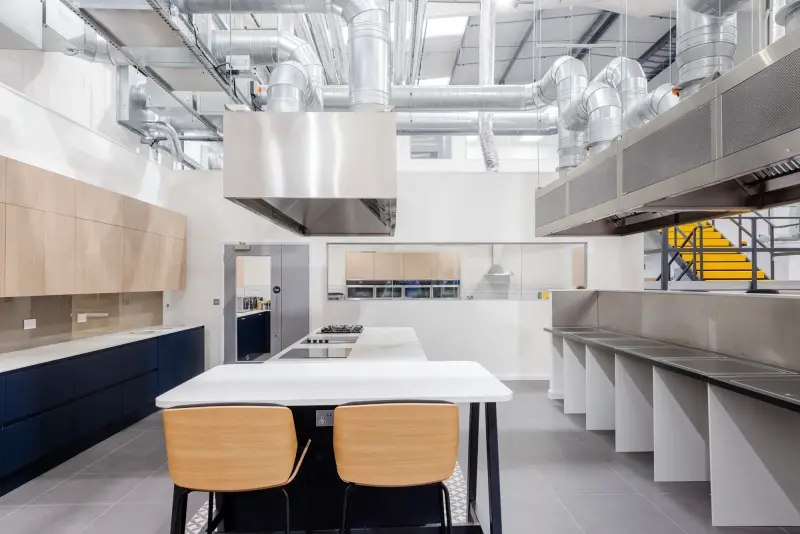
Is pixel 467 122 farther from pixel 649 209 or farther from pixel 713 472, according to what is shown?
pixel 713 472

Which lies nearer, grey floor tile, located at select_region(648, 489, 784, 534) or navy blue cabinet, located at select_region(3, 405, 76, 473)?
grey floor tile, located at select_region(648, 489, 784, 534)

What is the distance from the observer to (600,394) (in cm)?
434

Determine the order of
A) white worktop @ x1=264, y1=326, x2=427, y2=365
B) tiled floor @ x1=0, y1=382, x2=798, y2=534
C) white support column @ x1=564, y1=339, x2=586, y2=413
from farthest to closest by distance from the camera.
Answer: white support column @ x1=564, y1=339, x2=586, y2=413 < white worktop @ x1=264, y1=326, x2=427, y2=365 < tiled floor @ x1=0, y1=382, x2=798, y2=534

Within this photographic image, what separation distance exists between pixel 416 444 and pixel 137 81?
16.2ft

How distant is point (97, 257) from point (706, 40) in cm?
457

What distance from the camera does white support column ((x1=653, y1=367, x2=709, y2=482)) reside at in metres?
3.17

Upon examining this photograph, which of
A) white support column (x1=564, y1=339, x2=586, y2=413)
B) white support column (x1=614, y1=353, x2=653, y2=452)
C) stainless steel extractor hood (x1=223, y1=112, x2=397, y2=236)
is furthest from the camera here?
white support column (x1=564, y1=339, x2=586, y2=413)

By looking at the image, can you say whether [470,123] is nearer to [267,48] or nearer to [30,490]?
[267,48]

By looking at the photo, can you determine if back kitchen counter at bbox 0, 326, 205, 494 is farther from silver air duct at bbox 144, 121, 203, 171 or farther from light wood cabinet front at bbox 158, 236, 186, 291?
silver air duct at bbox 144, 121, 203, 171

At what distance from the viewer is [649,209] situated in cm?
290

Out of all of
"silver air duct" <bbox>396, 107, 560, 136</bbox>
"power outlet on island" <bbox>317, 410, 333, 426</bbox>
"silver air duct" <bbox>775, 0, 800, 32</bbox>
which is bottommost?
"power outlet on island" <bbox>317, 410, 333, 426</bbox>

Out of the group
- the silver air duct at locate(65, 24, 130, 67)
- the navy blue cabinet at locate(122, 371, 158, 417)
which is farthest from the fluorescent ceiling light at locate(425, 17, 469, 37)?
the navy blue cabinet at locate(122, 371, 158, 417)

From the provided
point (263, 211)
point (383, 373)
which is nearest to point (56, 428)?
point (263, 211)

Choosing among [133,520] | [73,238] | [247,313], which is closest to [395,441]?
[133,520]
